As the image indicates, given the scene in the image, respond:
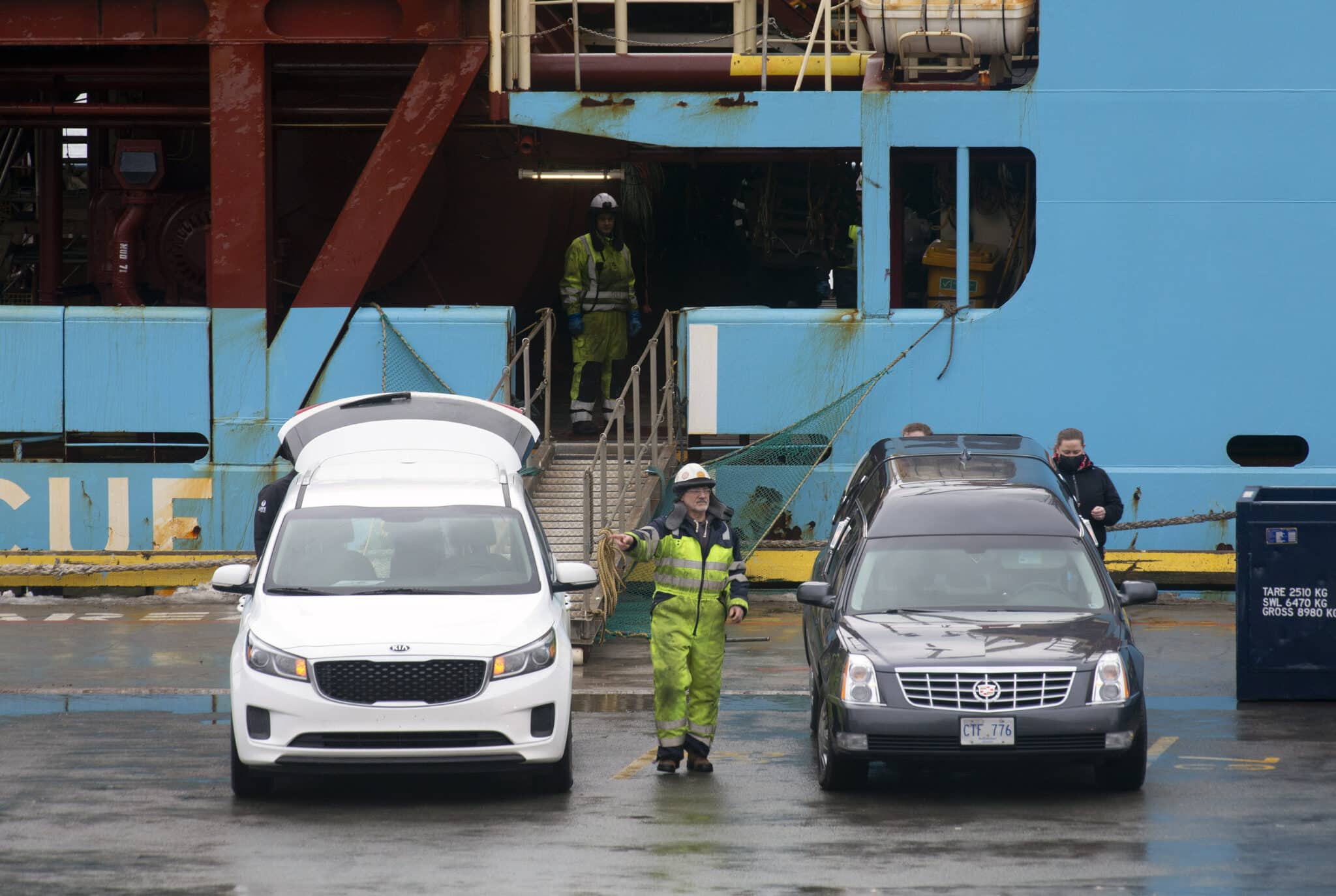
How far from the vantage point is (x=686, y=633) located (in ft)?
31.7

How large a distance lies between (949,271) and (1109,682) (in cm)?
799

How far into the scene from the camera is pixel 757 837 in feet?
27.1

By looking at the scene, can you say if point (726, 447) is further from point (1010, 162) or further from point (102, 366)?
point (102, 366)

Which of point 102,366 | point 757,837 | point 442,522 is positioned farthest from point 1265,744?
point 102,366

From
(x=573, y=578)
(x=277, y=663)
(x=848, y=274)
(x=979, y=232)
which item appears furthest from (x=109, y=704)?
(x=848, y=274)

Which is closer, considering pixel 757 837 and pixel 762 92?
pixel 757 837

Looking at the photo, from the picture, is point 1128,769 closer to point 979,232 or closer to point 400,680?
point 400,680

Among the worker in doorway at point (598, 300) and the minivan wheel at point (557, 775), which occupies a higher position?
the worker in doorway at point (598, 300)

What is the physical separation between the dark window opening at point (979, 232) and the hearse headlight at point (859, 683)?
744 cm

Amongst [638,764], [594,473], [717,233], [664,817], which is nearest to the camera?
[664,817]

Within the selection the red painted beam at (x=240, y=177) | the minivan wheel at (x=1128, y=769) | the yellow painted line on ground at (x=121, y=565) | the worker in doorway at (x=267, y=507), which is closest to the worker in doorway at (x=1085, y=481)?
the minivan wheel at (x=1128, y=769)

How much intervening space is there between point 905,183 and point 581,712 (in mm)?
9197

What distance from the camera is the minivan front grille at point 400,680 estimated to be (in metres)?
8.73

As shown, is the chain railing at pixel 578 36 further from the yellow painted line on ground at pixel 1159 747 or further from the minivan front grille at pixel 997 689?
the minivan front grille at pixel 997 689
